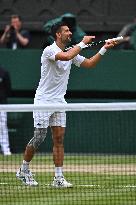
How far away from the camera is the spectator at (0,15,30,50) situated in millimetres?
19266

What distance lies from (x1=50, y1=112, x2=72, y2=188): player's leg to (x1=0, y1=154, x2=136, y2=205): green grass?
0.48 feet

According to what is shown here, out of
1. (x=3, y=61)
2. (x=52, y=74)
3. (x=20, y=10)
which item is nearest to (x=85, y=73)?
(x=3, y=61)

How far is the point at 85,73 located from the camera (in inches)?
733

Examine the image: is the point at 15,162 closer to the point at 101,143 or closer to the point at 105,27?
the point at 101,143

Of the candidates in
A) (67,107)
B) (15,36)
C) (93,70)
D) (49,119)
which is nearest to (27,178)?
(49,119)

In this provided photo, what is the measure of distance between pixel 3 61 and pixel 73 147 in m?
2.42

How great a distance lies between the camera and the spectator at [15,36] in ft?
63.2

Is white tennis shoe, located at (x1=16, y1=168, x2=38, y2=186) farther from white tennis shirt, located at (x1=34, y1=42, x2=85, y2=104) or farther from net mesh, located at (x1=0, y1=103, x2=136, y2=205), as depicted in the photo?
white tennis shirt, located at (x1=34, y1=42, x2=85, y2=104)

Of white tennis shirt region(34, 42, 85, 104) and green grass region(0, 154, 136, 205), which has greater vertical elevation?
white tennis shirt region(34, 42, 85, 104)

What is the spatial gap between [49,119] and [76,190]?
3.34 feet

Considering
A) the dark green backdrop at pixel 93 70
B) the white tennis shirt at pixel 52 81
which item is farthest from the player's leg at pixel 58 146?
the dark green backdrop at pixel 93 70

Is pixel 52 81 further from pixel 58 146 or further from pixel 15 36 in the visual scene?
pixel 15 36

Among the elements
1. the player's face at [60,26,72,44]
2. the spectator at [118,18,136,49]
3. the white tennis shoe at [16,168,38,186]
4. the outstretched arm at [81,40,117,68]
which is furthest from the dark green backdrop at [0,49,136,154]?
the player's face at [60,26,72,44]

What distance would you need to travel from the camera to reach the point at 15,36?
63.7ft
